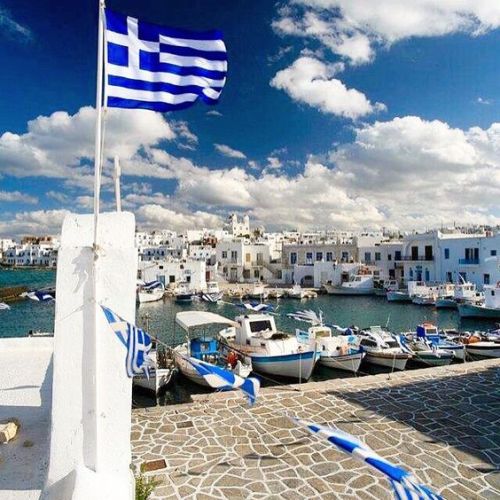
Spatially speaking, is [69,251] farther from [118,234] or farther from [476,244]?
[476,244]

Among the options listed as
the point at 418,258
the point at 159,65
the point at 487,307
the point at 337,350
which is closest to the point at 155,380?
the point at 337,350

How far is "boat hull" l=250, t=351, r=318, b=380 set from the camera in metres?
17.2

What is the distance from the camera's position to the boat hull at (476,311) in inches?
1426

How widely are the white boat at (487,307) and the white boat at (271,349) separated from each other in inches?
957

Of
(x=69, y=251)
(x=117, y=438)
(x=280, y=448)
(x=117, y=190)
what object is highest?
(x=117, y=190)

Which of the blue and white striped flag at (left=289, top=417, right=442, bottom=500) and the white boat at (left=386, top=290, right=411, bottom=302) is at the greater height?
the blue and white striped flag at (left=289, top=417, right=442, bottom=500)

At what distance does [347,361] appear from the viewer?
18.8 m

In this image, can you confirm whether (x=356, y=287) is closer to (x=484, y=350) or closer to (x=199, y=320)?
(x=484, y=350)

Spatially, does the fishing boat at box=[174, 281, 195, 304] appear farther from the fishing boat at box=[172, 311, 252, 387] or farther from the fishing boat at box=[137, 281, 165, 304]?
the fishing boat at box=[172, 311, 252, 387]

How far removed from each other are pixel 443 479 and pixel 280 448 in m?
2.53

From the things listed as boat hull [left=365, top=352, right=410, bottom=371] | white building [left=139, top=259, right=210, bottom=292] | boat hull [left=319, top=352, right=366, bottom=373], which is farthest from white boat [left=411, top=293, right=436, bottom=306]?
boat hull [left=319, top=352, right=366, bottom=373]

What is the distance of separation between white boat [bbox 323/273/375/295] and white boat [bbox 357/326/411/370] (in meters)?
35.9

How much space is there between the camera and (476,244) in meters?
49.2

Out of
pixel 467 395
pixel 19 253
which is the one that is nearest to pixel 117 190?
pixel 467 395
